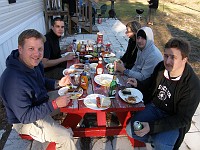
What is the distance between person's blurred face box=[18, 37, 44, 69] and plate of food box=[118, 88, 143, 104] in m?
1.10

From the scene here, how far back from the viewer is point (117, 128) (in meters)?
2.72

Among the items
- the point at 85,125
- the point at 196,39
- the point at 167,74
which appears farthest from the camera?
the point at 196,39

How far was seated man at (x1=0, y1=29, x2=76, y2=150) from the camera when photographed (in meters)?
1.84

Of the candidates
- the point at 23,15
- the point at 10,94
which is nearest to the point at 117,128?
the point at 10,94

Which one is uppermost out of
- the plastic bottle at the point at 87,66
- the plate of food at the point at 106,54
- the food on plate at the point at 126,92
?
the plate of food at the point at 106,54

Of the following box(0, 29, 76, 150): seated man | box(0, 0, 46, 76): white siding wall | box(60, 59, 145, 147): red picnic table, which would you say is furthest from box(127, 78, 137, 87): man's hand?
box(0, 0, 46, 76): white siding wall

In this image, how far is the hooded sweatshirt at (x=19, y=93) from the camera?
1833 mm

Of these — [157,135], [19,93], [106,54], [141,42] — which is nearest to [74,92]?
[19,93]

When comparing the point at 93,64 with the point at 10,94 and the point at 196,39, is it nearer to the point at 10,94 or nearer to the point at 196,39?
the point at 10,94

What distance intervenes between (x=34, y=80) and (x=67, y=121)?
0.83 meters

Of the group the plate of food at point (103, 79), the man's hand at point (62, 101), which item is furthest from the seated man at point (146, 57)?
the man's hand at point (62, 101)

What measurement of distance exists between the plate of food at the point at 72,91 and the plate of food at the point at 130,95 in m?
0.51

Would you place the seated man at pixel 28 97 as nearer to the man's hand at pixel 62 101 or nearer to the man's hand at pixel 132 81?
the man's hand at pixel 62 101

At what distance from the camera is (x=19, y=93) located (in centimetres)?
184
